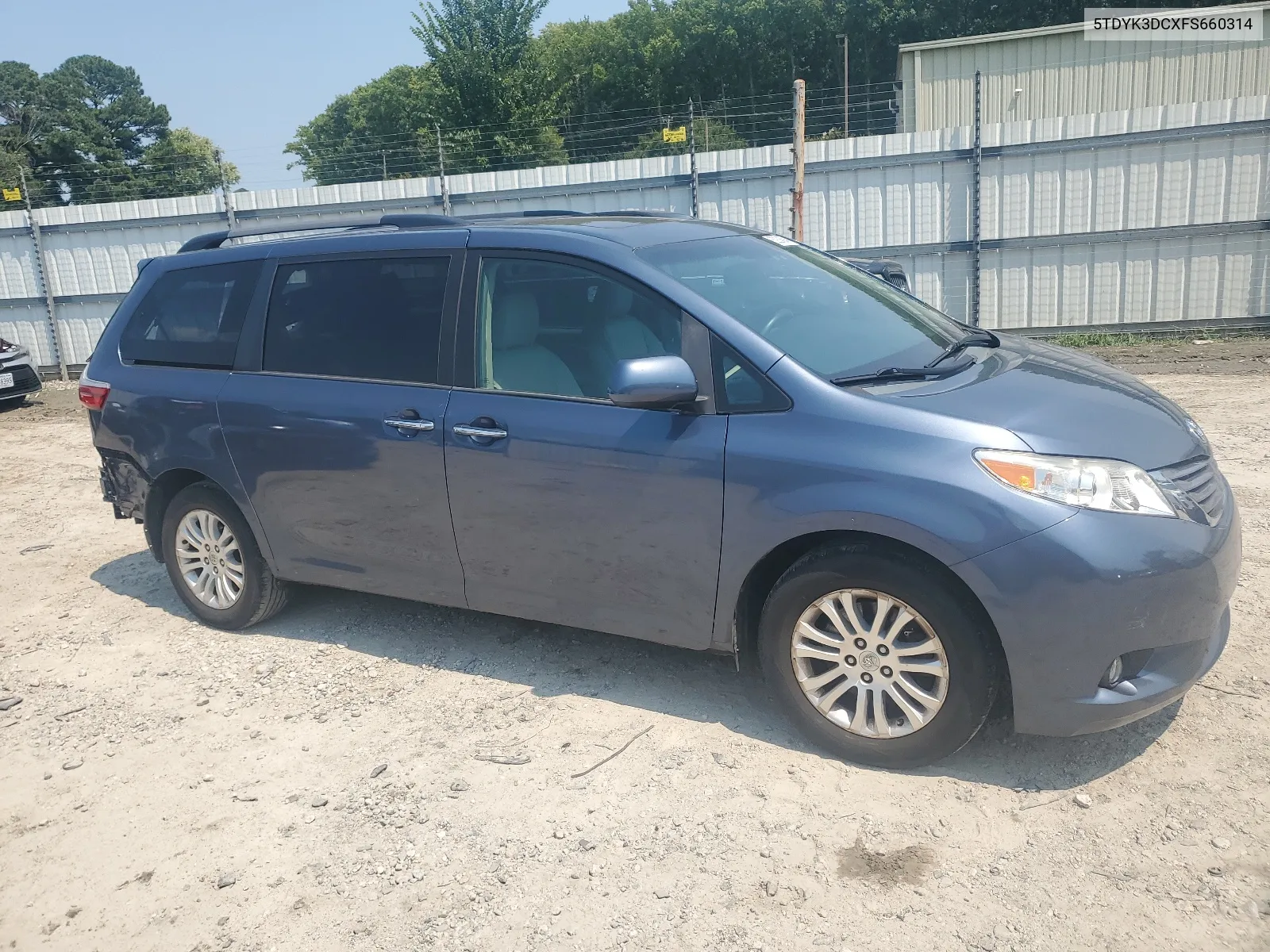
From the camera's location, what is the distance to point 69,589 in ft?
19.7

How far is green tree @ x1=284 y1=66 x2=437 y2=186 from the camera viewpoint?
1634 centimetres

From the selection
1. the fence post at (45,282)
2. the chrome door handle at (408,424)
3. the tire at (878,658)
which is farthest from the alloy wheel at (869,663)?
the fence post at (45,282)

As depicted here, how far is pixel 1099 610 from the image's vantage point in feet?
9.85

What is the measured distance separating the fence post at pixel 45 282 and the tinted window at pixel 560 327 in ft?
44.4

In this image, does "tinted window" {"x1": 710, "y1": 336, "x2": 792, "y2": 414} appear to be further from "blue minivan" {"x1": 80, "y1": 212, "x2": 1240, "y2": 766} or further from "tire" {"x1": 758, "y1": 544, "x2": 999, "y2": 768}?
"tire" {"x1": 758, "y1": 544, "x2": 999, "y2": 768}

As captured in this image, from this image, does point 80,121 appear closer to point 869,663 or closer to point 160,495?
point 160,495

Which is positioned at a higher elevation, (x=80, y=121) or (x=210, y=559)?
(x=80, y=121)

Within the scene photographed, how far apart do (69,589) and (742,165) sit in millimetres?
9299

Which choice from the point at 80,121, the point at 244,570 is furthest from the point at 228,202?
the point at 80,121

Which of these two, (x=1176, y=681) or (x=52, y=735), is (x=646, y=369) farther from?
(x=52, y=735)

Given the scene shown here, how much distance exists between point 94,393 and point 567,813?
3.60 metres

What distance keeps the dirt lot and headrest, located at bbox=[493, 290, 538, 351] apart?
1.43 meters

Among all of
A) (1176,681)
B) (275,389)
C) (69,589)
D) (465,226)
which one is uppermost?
(465,226)

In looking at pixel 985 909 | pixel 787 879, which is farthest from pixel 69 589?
pixel 985 909
